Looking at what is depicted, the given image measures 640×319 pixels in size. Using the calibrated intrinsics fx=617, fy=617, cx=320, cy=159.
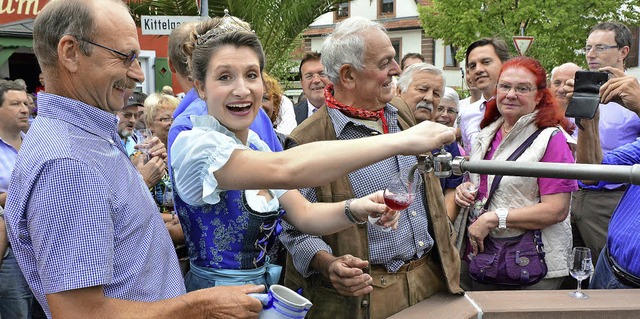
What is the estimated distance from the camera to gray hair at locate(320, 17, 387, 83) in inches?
122

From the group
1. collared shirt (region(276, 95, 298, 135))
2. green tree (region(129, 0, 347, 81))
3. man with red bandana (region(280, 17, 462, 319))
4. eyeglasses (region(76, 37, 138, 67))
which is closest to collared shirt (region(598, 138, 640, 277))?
man with red bandana (region(280, 17, 462, 319))

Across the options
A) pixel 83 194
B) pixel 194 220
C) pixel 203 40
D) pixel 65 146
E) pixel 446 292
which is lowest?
pixel 446 292

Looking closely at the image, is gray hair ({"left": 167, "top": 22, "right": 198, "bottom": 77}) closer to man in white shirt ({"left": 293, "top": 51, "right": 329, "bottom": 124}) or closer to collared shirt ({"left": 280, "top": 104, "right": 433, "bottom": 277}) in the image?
collared shirt ({"left": 280, "top": 104, "right": 433, "bottom": 277})

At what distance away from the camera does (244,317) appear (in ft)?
5.98

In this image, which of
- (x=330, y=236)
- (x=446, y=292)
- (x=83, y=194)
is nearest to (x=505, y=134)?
(x=446, y=292)

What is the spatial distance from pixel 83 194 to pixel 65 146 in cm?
15

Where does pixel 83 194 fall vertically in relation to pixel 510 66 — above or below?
below

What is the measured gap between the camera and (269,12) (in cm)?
1491

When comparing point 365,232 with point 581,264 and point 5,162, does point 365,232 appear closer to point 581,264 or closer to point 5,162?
point 581,264

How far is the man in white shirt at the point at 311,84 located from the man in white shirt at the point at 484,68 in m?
1.61

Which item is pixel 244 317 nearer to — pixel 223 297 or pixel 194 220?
pixel 223 297

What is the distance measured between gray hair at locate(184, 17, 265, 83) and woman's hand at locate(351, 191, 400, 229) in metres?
0.69

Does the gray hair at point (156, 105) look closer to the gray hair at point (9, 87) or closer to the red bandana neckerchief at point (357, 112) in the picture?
the gray hair at point (9, 87)

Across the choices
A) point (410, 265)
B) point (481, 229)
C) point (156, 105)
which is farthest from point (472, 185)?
point (156, 105)
